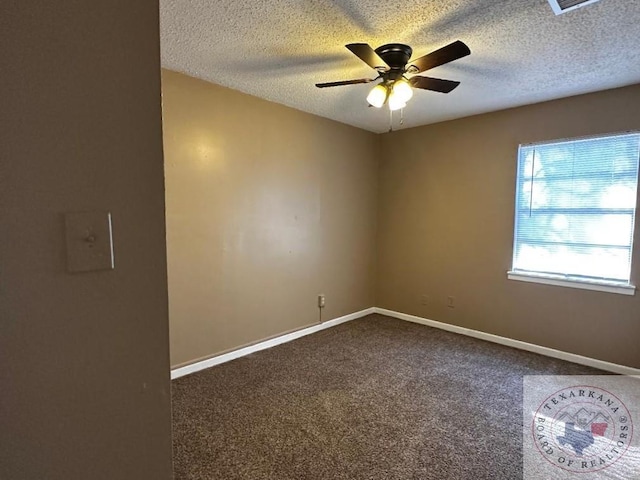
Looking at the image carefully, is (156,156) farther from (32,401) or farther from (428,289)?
(428,289)

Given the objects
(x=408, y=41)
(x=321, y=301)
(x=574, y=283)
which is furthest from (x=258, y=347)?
(x=574, y=283)

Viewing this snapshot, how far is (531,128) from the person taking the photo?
3367 mm

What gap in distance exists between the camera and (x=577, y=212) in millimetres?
3164

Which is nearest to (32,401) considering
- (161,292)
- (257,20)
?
(161,292)

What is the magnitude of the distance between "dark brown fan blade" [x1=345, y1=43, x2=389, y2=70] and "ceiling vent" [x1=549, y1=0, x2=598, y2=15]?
3.00ft

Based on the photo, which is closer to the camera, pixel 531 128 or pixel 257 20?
pixel 257 20

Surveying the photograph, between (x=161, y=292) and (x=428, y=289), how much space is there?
12.6ft

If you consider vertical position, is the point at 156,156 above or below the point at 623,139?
below

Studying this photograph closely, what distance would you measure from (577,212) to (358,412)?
106 inches

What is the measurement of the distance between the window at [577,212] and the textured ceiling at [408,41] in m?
0.53

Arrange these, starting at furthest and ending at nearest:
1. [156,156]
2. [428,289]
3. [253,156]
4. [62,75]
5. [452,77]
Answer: [428,289] < [253,156] < [452,77] < [156,156] < [62,75]

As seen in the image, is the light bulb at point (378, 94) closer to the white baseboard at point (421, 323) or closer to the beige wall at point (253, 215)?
the beige wall at point (253, 215)

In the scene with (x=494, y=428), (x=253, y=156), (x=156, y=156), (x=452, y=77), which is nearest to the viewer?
(x=156, y=156)

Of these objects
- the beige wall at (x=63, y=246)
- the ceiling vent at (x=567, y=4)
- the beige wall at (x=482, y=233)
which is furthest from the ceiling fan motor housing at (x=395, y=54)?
the beige wall at (x=482, y=233)
